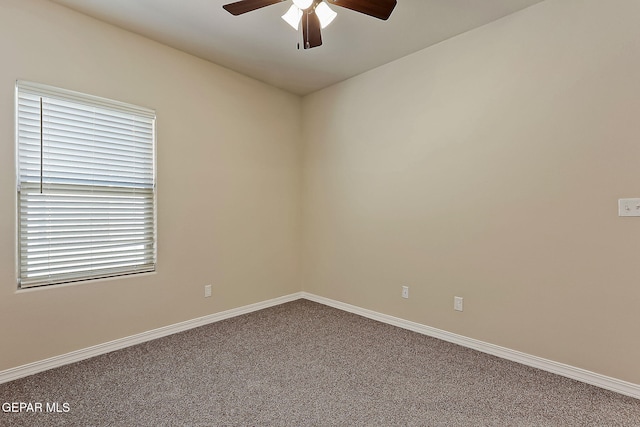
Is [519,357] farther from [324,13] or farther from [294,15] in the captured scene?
[294,15]

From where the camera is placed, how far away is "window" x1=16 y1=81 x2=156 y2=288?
227cm

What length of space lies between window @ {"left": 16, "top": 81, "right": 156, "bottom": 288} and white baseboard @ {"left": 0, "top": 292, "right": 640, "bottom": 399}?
58 cm

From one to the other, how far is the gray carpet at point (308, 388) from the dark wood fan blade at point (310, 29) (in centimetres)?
232

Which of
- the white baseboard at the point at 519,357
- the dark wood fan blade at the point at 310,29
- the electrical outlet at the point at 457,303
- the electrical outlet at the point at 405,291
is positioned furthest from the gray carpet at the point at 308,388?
the dark wood fan blade at the point at 310,29

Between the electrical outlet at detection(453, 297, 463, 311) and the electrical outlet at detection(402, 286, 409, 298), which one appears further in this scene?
the electrical outlet at detection(402, 286, 409, 298)

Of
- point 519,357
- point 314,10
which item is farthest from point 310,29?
point 519,357

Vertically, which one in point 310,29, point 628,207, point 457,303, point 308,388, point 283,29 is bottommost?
point 308,388

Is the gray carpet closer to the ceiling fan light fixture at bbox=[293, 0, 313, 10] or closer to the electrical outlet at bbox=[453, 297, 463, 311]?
the electrical outlet at bbox=[453, 297, 463, 311]

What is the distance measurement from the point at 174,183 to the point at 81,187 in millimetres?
721

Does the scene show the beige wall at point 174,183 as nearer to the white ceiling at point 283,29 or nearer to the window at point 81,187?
the window at point 81,187

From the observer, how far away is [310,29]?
6.87 feet

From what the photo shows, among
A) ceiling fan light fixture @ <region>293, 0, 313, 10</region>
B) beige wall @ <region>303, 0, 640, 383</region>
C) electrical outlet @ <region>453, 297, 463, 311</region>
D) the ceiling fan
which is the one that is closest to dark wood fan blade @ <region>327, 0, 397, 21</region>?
the ceiling fan

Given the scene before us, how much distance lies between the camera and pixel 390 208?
3.28 meters

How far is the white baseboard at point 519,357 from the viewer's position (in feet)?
6.76
